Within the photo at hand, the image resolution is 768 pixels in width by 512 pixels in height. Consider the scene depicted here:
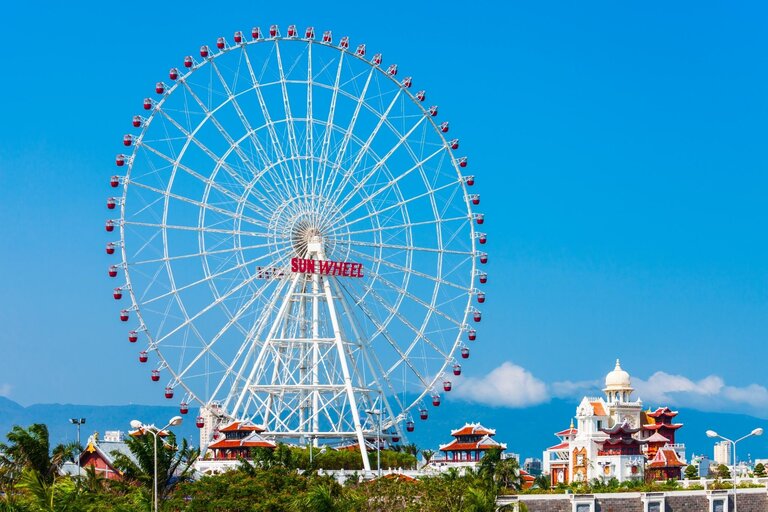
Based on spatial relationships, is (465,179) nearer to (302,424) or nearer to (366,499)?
(302,424)

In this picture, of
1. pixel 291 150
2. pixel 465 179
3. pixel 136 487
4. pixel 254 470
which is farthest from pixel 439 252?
pixel 136 487

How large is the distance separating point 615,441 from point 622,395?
17.9 m

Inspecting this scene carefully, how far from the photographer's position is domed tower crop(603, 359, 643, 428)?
123 meters

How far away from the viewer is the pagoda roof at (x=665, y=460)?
355ft

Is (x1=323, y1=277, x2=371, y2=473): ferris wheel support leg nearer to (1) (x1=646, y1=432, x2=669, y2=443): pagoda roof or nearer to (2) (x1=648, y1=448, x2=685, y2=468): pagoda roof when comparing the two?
(2) (x1=648, y1=448, x2=685, y2=468): pagoda roof

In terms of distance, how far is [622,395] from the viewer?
125 m

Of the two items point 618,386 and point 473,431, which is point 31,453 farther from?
point 618,386

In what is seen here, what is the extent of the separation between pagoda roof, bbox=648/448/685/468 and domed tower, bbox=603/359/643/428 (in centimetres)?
1208

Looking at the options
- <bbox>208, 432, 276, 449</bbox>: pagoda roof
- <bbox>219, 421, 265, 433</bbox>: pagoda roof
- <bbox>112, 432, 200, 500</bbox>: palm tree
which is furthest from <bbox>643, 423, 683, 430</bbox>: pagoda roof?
<bbox>112, 432, 200, 500</bbox>: palm tree

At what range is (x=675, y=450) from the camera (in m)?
118

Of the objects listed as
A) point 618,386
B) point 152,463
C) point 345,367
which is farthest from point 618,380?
point 152,463

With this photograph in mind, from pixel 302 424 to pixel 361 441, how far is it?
545 centimetres

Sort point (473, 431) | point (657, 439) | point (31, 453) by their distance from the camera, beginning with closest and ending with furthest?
1. point (31, 453)
2. point (473, 431)
3. point (657, 439)

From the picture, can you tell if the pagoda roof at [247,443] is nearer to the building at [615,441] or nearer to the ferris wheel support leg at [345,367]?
the ferris wheel support leg at [345,367]
